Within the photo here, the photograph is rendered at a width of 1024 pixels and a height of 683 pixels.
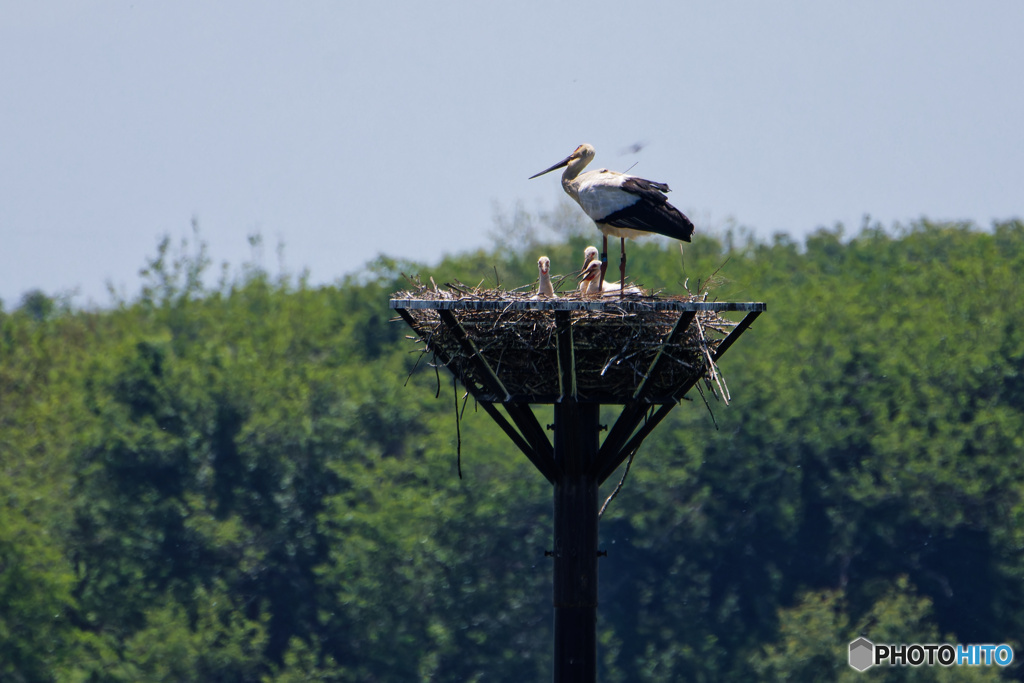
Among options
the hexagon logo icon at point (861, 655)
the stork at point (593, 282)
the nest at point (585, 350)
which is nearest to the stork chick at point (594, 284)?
the stork at point (593, 282)

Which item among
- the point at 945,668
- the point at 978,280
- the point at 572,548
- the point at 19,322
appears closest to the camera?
the point at 572,548

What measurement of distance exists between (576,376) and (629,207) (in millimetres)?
1818

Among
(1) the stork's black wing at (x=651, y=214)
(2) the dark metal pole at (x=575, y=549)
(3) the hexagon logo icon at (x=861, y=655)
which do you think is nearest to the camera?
(2) the dark metal pole at (x=575, y=549)

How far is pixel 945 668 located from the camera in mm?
31734

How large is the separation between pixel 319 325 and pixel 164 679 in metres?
14.4

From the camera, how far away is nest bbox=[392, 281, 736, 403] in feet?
29.3

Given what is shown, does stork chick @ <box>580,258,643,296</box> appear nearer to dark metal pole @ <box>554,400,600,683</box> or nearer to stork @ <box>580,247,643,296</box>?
stork @ <box>580,247,643,296</box>

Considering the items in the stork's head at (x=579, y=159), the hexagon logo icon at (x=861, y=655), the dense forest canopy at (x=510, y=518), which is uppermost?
the stork's head at (x=579, y=159)

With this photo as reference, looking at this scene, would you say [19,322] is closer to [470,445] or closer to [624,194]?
[470,445]

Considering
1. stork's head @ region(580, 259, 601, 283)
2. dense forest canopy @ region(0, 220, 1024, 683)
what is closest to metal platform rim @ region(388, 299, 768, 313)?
stork's head @ region(580, 259, 601, 283)

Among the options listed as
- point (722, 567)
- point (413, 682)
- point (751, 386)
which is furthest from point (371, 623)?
point (751, 386)

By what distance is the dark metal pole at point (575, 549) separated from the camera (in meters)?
8.32

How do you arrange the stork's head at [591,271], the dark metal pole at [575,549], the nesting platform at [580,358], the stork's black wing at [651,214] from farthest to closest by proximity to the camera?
the stork's head at [591,271], the stork's black wing at [651,214], the nesting platform at [580,358], the dark metal pole at [575,549]

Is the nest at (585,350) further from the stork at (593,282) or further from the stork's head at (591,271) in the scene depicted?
the stork's head at (591,271)
